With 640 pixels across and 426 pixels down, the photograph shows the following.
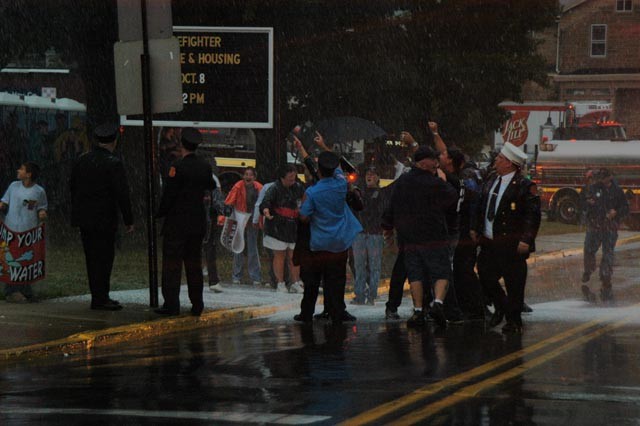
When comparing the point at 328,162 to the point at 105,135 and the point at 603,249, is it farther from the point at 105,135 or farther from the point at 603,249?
the point at 603,249

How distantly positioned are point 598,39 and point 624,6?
6.21 ft

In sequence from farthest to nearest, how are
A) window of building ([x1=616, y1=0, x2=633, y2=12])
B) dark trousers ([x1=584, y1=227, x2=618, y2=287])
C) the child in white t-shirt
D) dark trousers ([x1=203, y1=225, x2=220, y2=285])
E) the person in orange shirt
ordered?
window of building ([x1=616, y1=0, x2=633, y2=12]) < dark trousers ([x1=584, y1=227, x2=618, y2=287]) < the person in orange shirt < dark trousers ([x1=203, y1=225, x2=220, y2=285]) < the child in white t-shirt

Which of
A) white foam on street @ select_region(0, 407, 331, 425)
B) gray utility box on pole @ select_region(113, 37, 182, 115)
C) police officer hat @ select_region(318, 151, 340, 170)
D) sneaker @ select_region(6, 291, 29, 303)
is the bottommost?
sneaker @ select_region(6, 291, 29, 303)

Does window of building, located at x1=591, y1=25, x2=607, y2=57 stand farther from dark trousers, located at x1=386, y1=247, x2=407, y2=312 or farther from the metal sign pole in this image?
the metal sign pole

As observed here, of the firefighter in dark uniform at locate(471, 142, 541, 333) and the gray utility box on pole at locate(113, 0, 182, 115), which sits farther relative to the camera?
the gray utility box on pole at locate(113, 0, 182, 115)

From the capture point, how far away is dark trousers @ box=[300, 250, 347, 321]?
44.1 ft

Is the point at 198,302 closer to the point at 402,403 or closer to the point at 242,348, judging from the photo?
the point at 242,348

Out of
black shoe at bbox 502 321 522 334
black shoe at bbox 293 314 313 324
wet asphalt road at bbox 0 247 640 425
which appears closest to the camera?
wet asphalt road at bbox 0 247 640 425

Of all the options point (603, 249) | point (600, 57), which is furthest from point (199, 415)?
point (600, 57)

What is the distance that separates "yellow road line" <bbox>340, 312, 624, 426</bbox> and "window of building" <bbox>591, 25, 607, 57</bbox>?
5095 cm

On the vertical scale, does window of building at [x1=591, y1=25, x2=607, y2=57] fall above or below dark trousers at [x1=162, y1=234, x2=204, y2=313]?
above

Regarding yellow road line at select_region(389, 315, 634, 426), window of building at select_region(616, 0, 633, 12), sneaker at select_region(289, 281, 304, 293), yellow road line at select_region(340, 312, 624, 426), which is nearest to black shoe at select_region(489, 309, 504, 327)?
yellow road line at select_region(340, 312, 624, 426)

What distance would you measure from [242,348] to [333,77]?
16.4m

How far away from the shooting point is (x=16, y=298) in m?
14.3
